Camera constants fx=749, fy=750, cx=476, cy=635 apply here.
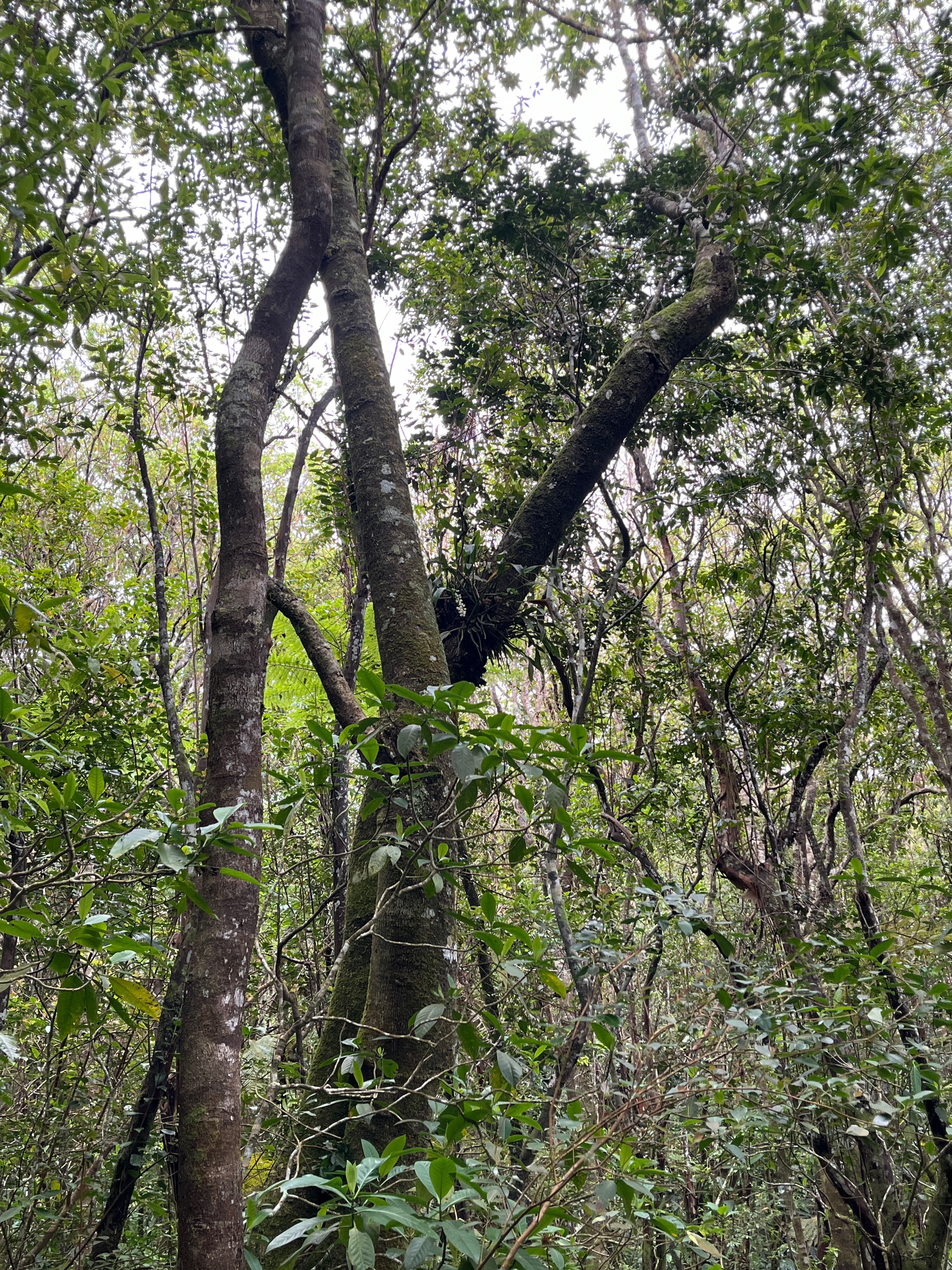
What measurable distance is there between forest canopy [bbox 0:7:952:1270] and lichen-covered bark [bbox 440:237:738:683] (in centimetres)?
3

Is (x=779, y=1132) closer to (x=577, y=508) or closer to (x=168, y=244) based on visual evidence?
(x=577, y=508)

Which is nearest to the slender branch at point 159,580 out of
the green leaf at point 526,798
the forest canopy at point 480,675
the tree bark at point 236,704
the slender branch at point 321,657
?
the forest canopy at point 480,675

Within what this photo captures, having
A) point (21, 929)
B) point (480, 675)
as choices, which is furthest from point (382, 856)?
point (480, 675)

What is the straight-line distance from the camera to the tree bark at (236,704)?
5.54ft

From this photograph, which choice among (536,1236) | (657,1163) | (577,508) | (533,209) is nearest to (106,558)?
(533,209)

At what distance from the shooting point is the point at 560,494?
3422 millimetres

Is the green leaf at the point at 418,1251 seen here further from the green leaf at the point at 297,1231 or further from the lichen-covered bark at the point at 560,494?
the lichen-covered bark at the point at 560,494

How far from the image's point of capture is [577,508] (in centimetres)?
351

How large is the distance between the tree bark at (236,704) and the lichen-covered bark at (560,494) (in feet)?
3.37

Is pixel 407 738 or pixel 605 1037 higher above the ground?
pixel 407 738

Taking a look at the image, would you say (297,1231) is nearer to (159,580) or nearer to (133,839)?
(133,839)

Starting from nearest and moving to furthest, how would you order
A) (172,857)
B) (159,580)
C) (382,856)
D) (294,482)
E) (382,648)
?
(172,857), (382,856), (382,648), (159,580), (294,482)

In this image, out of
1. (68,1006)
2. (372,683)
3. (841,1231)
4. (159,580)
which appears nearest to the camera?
(68,1006)

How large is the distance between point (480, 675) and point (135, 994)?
2.54 m
